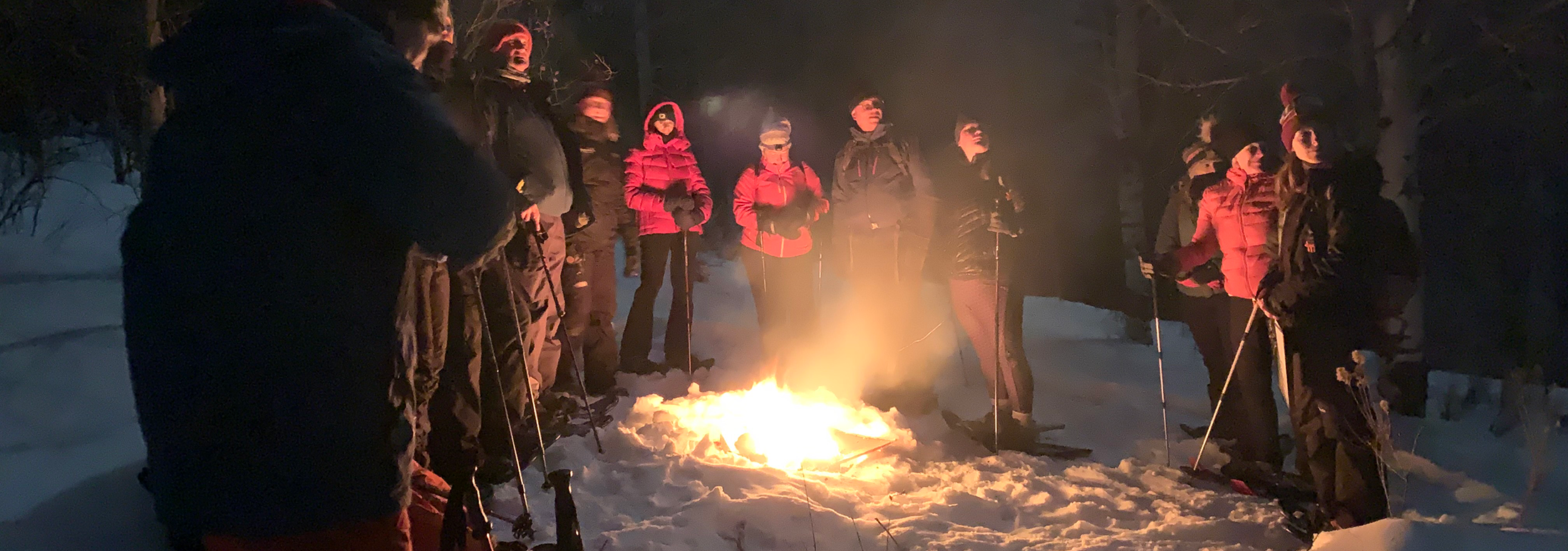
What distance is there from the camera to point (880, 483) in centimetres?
425

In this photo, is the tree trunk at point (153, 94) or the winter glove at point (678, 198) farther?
the winter glove at point (678, 198)

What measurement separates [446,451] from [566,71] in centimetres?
1158

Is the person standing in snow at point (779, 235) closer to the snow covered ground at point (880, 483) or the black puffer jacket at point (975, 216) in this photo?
the snow covered ground at point (880, 483)

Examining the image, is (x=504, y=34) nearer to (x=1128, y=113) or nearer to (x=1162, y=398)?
(x=1162, y=398)

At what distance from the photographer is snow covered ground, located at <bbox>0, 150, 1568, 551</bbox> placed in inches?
105

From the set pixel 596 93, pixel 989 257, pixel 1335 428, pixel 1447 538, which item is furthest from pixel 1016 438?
pixel 596 93

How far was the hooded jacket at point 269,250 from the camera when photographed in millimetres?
1389

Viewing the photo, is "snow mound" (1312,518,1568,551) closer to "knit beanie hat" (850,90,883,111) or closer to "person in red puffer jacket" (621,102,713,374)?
"knit beanie hat" (850,90,883,111)

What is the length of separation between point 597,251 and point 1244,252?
13.4 ft

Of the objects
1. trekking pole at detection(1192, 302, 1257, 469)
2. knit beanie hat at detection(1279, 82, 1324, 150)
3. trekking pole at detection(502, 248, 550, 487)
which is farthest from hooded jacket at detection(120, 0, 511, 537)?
trekking pole at detection(1192, 302, 1257, 469)

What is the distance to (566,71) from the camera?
13953 millimetres

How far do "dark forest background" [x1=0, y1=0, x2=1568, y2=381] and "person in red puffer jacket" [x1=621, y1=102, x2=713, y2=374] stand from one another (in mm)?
645

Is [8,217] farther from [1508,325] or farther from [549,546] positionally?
[1508,325]

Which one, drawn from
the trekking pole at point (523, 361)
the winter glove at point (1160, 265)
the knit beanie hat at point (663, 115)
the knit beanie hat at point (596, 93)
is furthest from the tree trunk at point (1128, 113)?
the trekking pole at point (523, 361)
